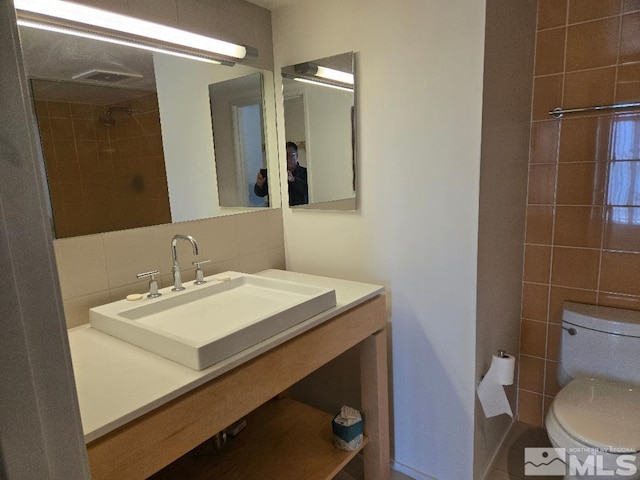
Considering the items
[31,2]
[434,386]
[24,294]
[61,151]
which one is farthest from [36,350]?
[434,386]

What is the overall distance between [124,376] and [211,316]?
429mm

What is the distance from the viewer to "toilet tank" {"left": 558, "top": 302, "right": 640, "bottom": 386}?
1.74 metres

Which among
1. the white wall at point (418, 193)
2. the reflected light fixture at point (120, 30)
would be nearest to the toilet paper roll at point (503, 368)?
the white wall at point (418, 193)

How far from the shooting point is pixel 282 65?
195cm

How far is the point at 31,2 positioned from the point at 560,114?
6.64ft

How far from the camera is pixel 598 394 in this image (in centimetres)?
166

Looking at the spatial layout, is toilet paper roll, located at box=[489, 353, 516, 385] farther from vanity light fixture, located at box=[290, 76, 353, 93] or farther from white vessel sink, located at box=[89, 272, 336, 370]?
vanity light fixture, located at box=[290, 76, 353, 93]

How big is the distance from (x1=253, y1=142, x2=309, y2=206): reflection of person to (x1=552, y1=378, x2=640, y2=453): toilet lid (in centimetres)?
137

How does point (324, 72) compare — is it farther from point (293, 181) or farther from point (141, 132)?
point (141, 132)

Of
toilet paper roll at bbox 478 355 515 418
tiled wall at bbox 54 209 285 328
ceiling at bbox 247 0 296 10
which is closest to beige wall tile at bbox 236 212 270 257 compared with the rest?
tiled wall at bbox 54 209 285 328

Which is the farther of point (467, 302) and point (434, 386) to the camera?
point (434, 386)

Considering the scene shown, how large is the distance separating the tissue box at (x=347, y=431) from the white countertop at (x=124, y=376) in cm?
50

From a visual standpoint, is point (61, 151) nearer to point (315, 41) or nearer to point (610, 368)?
point (315, 41)

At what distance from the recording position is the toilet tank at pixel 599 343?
174 centimetres
